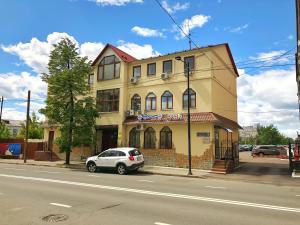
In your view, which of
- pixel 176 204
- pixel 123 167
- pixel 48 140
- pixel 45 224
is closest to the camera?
pixel 45 224

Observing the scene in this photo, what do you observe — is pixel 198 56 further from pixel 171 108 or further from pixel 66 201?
pixel 66 201

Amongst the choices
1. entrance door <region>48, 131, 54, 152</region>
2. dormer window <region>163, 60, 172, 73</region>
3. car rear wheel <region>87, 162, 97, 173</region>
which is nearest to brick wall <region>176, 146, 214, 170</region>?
car rear wheel <region>87, 162, 97, 173</region>

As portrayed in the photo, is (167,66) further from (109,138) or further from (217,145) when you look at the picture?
(109,138)

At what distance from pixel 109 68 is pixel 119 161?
11.6 metres

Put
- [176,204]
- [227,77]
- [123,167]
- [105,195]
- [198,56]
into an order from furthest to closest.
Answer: [227,77], [198,56], [123,167], [105,195], [176,204]

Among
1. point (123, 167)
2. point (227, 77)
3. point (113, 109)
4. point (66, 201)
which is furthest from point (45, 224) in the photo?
point (227, 77)

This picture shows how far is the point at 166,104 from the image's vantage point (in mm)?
25750

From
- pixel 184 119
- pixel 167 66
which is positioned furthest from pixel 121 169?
pixel 167 66

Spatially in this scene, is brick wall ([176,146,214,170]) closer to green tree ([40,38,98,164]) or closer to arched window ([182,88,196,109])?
arched window ([182,88,196,109])

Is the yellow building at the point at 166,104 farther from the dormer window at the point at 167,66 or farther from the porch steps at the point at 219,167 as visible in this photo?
the porch steps at the point at 219,167

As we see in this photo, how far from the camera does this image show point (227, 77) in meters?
29.1

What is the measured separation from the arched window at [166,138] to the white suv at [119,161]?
4322 millimetres

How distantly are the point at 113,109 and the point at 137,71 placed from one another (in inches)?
164

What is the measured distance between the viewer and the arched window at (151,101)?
26438 millimetres
